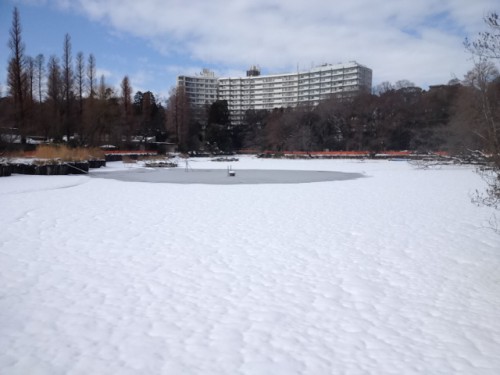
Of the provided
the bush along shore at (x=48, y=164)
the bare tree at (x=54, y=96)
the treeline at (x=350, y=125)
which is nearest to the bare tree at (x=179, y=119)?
the treeline at (x=350, y=125)

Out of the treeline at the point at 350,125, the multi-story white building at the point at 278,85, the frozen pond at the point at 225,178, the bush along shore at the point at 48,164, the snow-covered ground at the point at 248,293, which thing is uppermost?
the multi-story white building at the point at 278,85

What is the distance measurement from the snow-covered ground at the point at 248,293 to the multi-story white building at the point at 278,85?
87284 mm

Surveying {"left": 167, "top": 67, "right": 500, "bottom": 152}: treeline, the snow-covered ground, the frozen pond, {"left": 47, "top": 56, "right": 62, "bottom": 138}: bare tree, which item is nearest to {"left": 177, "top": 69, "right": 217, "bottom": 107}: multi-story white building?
{"left": 167, "top": 67, "right": 500, "bottom": 152}: treeline

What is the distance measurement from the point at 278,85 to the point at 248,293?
341 ft

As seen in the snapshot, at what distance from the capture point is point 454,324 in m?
3.51

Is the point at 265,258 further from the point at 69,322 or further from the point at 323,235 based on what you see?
the point at 69,322

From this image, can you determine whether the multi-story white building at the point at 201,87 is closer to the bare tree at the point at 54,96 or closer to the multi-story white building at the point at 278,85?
the multi-story white building at the point at 278,85

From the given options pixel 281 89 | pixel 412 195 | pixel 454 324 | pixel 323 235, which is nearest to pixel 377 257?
pixel 323 235

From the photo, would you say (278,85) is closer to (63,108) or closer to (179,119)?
(179,119)

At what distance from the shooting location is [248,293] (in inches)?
166

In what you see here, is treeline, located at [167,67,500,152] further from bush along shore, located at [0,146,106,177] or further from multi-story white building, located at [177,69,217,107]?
multi-story white building, located at [177,69,217,107]

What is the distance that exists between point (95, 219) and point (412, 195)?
30.6 ft

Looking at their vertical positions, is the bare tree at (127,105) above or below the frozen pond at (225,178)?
above

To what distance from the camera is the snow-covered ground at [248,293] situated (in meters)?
2.93
